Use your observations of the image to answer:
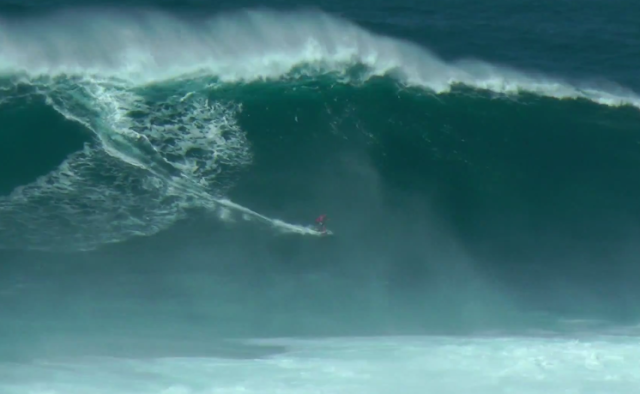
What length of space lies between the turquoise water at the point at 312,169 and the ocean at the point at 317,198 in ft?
0.17

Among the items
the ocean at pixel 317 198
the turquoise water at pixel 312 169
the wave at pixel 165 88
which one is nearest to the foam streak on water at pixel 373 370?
the ocean at pixel 317 198

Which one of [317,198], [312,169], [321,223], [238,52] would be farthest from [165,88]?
[321,223]

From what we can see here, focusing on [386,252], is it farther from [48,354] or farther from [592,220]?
[48,354]

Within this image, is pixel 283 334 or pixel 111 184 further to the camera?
pixel 111 184

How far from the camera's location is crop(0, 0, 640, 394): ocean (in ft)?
59.6

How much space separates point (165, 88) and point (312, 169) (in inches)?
157

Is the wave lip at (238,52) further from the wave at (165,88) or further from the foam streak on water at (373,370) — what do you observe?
the foam streak on water at (373,370)

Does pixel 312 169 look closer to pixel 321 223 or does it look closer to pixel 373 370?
pixel 321 223

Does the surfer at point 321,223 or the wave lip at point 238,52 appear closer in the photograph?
the surfer at point 321,223

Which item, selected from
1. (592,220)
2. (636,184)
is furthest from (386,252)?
(636,184)

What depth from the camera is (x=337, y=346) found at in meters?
18.5

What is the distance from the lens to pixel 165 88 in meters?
23.0

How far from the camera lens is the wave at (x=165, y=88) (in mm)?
20641

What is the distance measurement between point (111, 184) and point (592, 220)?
1083 centimetres
